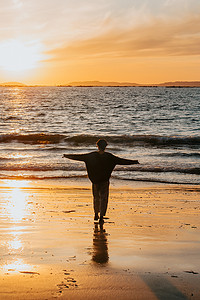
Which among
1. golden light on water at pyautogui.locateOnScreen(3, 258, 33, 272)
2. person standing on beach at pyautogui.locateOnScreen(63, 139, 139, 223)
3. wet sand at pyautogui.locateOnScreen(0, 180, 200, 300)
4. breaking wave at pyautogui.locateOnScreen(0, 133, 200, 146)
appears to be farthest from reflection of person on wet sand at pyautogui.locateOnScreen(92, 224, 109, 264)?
breaking wave at pyautogui.locateOnScreen(0, 133, 200, 146)

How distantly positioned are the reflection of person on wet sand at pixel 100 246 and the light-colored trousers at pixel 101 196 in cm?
31

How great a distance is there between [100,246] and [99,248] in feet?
0.35

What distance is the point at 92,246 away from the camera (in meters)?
6.12

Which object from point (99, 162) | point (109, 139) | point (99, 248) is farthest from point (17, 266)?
point (109, 139)

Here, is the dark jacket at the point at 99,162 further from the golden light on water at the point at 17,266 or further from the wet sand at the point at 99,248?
the golden light on water at the point at 17,266

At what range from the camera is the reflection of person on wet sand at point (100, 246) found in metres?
5.47

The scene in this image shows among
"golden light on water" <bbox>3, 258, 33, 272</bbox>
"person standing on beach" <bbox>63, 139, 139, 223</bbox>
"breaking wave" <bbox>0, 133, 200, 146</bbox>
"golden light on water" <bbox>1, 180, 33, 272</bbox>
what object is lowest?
"breaking wave" <bbox>0, 133, 200, 146</bbox>

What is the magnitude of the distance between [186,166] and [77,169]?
14.4ft

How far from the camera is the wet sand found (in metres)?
4.41

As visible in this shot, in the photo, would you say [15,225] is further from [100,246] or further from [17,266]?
[17,266]

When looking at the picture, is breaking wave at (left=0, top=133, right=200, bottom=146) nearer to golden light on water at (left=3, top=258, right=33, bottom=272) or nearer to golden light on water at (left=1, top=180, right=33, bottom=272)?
golden light on water at (left=1, top=180, right=33, bottom=272)

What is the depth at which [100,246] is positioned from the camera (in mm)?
6121

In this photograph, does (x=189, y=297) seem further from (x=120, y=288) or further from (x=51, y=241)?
(x=51, y=241)

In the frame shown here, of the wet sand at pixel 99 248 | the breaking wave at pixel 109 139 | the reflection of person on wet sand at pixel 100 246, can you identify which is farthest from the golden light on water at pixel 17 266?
the breaking wave at pixel 109 139
